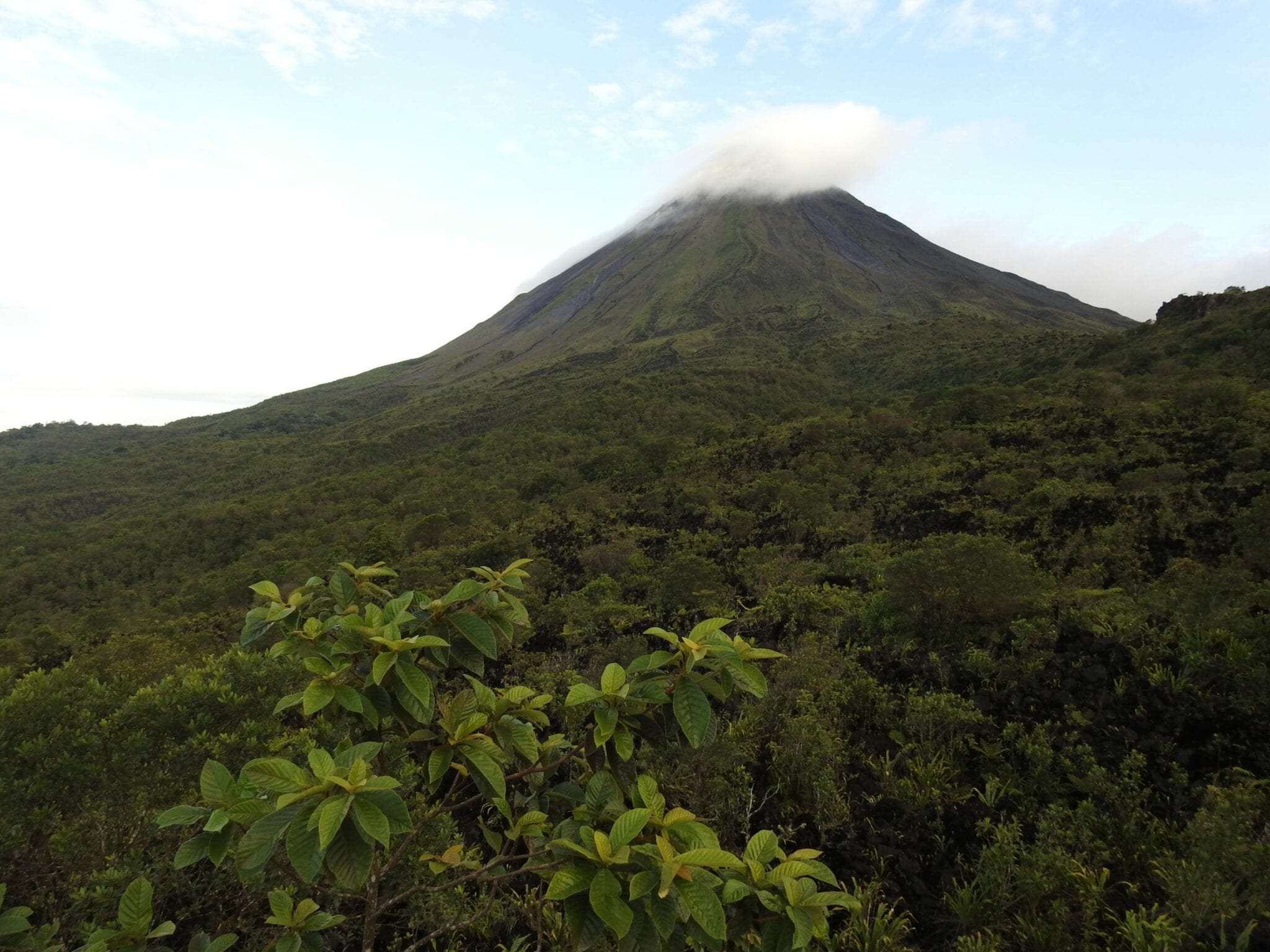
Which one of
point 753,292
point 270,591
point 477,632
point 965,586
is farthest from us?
point 753,292

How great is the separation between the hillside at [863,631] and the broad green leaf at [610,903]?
0.52m

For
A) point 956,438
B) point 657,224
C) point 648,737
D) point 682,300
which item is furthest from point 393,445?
point 657,224

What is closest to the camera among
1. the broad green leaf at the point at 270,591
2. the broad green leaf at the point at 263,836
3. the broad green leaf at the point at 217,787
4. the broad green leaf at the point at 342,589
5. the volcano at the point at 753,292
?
the broad green leaf at the point at 263,836

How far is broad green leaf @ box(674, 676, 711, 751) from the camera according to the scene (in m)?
1.92

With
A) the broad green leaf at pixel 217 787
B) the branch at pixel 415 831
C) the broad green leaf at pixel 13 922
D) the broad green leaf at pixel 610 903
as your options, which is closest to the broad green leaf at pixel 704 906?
the broad green leaf at pixel 610 903

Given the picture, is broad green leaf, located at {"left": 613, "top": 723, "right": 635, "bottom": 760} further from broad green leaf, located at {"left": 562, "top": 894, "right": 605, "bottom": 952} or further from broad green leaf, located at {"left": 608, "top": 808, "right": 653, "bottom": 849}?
broad green leaf, located at {"left": 562, "top": 894, "right": 605, "bottom": 952}

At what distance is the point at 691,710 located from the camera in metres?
1.95

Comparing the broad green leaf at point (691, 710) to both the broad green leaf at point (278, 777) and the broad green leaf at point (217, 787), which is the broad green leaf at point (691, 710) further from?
the broad green leaf at point (217, 787)

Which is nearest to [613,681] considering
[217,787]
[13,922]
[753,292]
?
[217,787]

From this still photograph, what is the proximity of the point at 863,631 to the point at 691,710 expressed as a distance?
784 cm

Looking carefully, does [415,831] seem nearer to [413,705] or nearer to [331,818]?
[413,705]

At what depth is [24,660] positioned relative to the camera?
557 inches

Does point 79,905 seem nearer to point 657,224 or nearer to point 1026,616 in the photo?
point 1026,616

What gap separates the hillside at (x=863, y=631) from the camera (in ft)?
13.1
